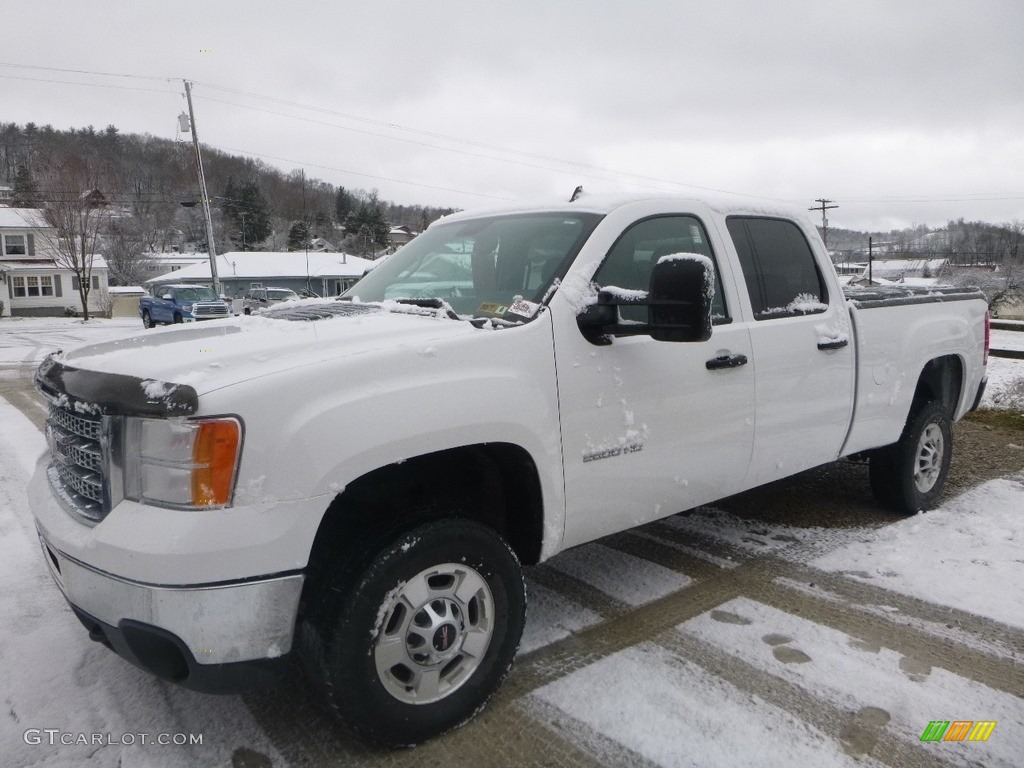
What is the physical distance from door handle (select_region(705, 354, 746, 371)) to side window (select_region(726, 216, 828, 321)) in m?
0.33

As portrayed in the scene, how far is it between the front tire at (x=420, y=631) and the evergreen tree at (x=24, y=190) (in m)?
53.5

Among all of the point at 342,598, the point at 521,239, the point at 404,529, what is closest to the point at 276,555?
the point at 342,598

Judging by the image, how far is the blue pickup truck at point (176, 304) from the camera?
31252 millimetres

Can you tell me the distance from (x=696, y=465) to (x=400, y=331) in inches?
58.8

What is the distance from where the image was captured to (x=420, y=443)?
2.45m

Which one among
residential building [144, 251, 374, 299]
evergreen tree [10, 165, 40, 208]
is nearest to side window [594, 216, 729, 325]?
residential building [144, 251, 374, 299]

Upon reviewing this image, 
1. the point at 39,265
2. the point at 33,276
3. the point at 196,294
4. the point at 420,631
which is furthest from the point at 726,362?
the point at 39,265

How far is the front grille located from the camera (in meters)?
2.42

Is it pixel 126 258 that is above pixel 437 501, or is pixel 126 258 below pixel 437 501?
above

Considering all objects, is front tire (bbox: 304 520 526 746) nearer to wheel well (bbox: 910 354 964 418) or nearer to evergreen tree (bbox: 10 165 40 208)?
wheel well (bbox: 910 354 964 418)

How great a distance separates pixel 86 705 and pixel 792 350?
3392 mm

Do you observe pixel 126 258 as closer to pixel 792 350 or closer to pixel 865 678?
pixel 792 350

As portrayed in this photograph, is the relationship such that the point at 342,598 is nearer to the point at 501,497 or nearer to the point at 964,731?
the point at 501,497

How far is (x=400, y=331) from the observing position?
8.96 ft
